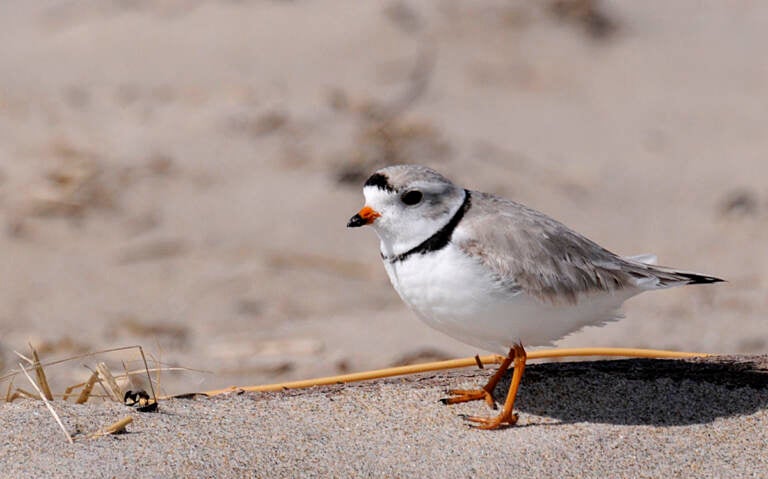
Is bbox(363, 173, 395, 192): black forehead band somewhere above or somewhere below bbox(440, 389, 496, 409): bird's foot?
above

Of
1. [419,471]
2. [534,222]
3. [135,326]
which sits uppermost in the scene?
[534,222]

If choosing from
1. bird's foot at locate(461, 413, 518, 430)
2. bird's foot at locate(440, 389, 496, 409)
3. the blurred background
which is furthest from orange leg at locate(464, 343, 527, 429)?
the blurred background

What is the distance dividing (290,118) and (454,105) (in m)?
1.17

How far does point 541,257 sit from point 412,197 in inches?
17.0

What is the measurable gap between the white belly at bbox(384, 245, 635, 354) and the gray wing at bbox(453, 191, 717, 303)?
4 centimetres

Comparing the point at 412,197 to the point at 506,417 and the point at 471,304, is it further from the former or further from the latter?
the point at 506,417

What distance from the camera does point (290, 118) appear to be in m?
7.94

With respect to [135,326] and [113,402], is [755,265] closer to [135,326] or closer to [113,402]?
[135,326]

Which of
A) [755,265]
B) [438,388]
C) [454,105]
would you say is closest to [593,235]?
[755,265]

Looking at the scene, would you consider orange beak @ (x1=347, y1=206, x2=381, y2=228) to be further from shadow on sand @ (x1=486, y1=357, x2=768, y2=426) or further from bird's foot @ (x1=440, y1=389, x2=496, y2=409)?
shadow on sand @ (x1=486, y1=357, x2=768, y2=426)

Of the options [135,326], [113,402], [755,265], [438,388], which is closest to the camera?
[113,402]

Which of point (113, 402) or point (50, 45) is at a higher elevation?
point (50, 45)

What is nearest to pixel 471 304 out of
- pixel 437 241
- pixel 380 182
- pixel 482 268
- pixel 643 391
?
pixel 482 268

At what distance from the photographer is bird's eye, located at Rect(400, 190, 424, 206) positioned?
354 cm
